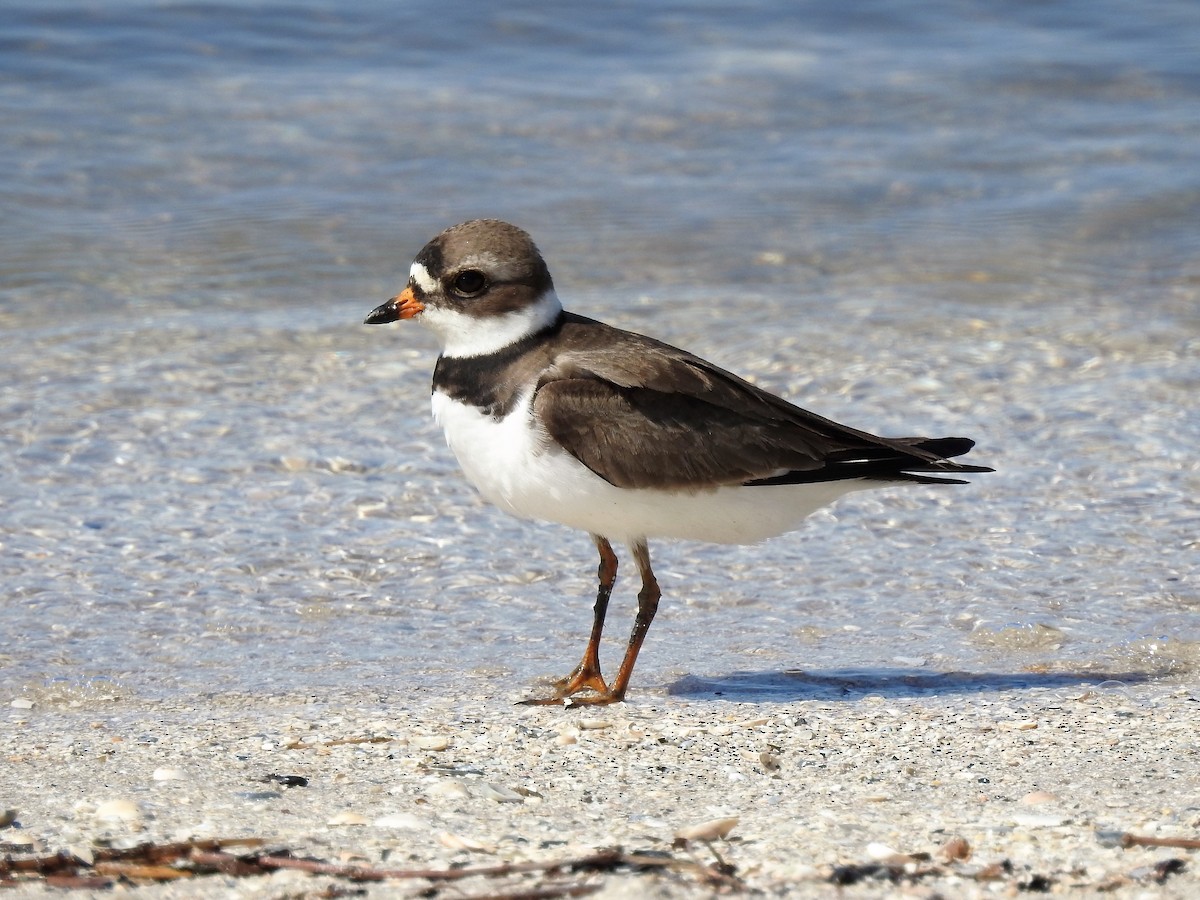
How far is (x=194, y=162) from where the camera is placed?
39.1 feet

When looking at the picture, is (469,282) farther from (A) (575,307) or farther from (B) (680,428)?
(A) (575,307)

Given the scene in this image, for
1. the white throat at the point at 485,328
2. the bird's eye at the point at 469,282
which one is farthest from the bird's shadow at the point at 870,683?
the bird's eye at the point at 469,282

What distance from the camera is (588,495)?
495 cm

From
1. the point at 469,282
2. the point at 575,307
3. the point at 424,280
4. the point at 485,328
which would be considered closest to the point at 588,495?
the point at 485,328

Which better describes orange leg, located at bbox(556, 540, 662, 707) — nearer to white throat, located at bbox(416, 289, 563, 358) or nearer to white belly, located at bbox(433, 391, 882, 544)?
white belly, located at bbox(433, 391, 882, 544)

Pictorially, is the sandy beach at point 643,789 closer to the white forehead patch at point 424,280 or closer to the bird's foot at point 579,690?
the bird's foot at point 579,690

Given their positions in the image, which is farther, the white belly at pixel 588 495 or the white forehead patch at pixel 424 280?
the white forehead patch at pixel 424 280

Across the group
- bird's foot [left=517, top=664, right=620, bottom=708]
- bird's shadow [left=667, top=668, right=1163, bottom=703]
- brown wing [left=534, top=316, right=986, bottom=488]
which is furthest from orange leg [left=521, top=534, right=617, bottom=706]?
brown wing [left=534, top=316, right=986, bottom=488]

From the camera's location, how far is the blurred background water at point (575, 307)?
5914mm

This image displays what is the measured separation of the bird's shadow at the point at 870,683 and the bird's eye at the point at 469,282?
150 cm

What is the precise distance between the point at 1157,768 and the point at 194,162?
930cm

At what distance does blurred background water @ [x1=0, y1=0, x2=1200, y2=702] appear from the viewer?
5.91 meters

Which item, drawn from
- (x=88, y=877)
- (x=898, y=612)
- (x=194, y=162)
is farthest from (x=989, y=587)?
(x=194, y=162)

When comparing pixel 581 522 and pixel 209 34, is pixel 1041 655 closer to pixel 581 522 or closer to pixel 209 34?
pixel 581 522
